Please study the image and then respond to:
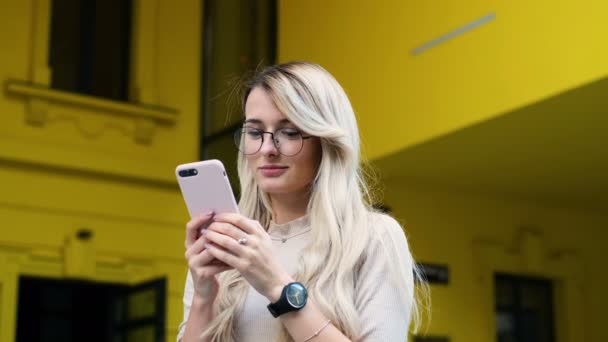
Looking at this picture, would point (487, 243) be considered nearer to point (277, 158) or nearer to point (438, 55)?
point (438, 55)

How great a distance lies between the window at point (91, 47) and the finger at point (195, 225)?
7.74m

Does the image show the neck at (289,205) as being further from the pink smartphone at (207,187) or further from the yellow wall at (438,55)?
the yellow wall at (438,55)

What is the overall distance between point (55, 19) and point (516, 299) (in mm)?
4503

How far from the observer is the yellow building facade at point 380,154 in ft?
24.8

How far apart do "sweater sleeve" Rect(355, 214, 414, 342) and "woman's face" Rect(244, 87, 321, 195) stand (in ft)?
0.59

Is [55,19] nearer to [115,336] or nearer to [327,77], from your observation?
[115,336]

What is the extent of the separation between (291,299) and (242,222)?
0.18 m

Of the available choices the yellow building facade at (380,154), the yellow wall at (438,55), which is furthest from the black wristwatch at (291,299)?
the yellow building facade at (380,154)

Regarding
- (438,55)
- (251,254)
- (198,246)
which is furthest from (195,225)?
(438,55)

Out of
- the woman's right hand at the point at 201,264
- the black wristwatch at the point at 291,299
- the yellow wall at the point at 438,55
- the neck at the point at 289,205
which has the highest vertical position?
the yellow wall at the point at 438,55

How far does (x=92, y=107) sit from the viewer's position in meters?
A: 9.85

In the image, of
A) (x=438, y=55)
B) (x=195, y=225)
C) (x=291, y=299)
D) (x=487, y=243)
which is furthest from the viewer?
(x=487, y=243)

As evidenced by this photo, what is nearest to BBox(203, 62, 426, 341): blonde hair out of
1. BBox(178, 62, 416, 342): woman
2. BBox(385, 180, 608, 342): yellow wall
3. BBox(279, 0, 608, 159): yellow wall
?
BBox(178, 62, 416, 342): woman

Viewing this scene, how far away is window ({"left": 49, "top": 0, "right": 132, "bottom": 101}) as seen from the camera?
32.9ft
